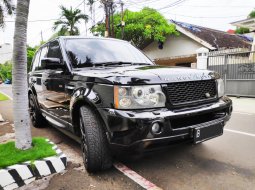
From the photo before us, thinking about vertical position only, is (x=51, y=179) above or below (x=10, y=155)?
below

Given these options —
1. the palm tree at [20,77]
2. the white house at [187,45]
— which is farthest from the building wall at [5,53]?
the palm tree at [20,77]

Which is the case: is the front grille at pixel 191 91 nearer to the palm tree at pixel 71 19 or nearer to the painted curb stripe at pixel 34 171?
the painted curb stripe at pixel 34 171

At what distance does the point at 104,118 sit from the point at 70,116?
35.4 inches

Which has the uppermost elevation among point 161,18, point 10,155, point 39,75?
point 161,18

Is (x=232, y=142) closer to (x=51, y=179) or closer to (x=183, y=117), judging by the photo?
(x=183, y=117)

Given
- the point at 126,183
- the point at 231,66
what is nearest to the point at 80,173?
the point at 126,183

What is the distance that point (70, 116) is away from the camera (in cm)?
318

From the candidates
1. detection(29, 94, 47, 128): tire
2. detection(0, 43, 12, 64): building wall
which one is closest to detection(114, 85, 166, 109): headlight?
detection(29, 94, 47, 128): tire

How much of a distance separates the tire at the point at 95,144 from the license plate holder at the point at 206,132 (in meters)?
0.95

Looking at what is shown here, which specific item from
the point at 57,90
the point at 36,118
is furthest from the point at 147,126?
the point at 36,118

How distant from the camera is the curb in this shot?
2.56 meters

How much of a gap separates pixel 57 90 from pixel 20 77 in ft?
2.10

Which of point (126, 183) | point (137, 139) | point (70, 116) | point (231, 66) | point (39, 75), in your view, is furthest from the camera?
point (231, 66)

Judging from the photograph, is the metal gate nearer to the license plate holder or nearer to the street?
the street
